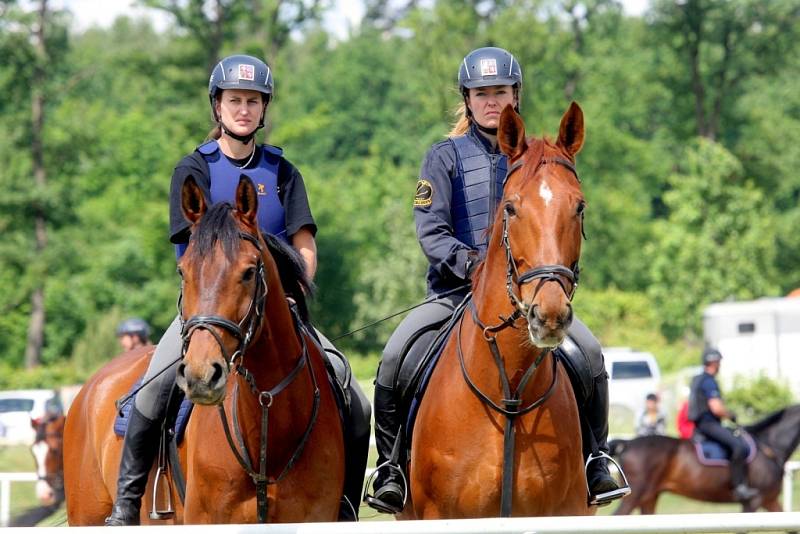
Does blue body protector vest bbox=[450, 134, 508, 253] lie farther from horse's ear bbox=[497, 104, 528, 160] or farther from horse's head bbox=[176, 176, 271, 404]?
horse's head bbox=[176, 176, 271, 404]

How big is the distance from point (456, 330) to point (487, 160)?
1.10 meters

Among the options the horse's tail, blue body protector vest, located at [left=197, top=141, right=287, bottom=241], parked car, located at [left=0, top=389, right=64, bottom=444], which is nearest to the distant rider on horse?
the horse's tail

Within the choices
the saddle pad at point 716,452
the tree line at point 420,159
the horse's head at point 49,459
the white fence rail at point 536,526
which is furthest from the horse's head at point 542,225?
the tree line at point 420,159

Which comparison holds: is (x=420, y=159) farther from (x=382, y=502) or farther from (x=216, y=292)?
(x=216, y=292)

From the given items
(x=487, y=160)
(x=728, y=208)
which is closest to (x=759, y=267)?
(x=728, y=208)

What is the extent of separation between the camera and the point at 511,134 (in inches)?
247

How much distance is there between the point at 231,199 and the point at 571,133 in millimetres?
1921

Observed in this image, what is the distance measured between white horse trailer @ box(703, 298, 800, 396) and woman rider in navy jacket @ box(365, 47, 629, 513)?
26053 millimetres

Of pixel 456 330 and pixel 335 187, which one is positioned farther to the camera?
pixel 335 187

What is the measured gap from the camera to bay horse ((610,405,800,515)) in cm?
1717

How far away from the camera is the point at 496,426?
629 centimetres

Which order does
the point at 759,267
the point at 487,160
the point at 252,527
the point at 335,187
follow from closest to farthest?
the point at 252,527 → the point at 487,160 → the point at 759,267 → the point at 335,187

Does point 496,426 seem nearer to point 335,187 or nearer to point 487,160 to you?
point 487,160

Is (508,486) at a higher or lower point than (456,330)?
lower
